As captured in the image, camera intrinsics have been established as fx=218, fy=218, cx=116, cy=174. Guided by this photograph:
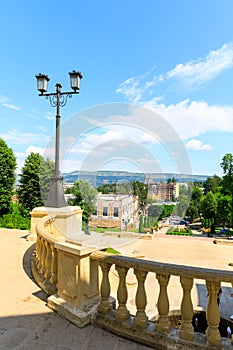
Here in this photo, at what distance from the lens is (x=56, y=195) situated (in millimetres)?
6664

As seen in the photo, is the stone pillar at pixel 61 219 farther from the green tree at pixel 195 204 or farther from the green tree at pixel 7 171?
the green tree at pixel 195 204

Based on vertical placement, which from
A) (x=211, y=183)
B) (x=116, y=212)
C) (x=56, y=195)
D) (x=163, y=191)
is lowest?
(x=116, y=212)

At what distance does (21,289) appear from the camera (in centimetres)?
320

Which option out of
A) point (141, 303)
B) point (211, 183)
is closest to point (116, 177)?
point (141, 303)

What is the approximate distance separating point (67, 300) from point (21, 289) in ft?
3.68

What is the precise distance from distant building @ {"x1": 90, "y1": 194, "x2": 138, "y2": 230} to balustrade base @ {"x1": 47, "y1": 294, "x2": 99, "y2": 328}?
432cm

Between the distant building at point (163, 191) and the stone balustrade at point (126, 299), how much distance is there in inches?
189

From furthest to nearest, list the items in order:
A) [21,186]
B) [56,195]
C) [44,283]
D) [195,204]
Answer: [195,204] < [21,186] < [56,195] < [44,283]

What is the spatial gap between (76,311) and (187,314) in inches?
45.0

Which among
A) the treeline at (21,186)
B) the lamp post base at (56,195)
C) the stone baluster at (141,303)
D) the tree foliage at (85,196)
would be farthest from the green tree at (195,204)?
the stone baluster at (141,303)

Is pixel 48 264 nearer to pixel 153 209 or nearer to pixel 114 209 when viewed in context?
A: pixel 114 209

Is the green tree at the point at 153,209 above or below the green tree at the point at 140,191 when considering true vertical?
below

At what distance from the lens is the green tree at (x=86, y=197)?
733cm

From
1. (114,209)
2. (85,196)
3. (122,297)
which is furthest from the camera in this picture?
(85,196)
